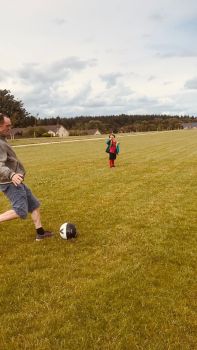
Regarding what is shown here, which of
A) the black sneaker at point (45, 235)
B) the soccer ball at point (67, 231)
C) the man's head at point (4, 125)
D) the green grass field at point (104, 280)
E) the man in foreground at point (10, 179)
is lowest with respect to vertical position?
the green grass field at point (104, 280)

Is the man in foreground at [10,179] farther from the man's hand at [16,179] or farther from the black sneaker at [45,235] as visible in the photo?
the black sneaker at [45,235]

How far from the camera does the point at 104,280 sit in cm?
596

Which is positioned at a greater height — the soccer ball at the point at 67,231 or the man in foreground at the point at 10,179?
the man in foreground at the point at 10,179

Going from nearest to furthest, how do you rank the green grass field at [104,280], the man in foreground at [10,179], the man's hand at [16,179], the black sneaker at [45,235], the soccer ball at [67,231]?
the green grass field at [104,280], the man's hand at [16,179], the man in foreground at [10,179], the soccer ball at [67,231], the black sneaker at [45,235]

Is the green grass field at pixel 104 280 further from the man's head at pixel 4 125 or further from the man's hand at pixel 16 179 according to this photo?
the man's head at pixel 4 125

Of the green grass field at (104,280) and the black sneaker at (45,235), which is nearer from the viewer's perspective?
the green grass field at (104,280)

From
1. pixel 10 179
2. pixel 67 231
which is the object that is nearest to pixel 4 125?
pixel 10 179

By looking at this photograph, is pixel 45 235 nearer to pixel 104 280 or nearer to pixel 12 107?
pixel 104 280

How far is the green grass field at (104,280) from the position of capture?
4.54m

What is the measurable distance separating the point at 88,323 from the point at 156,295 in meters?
1.15

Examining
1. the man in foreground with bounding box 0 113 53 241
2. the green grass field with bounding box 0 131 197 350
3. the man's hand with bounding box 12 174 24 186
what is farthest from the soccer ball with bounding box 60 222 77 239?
the man's hand with bounding box 12 174 24 186

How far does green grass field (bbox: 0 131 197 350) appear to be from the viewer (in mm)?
4535

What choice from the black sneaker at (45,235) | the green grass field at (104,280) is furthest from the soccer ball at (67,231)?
the black sneaker at (45,235)

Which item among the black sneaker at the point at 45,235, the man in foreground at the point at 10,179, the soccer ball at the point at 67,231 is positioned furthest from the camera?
the black sneaker at the point at 45,235
